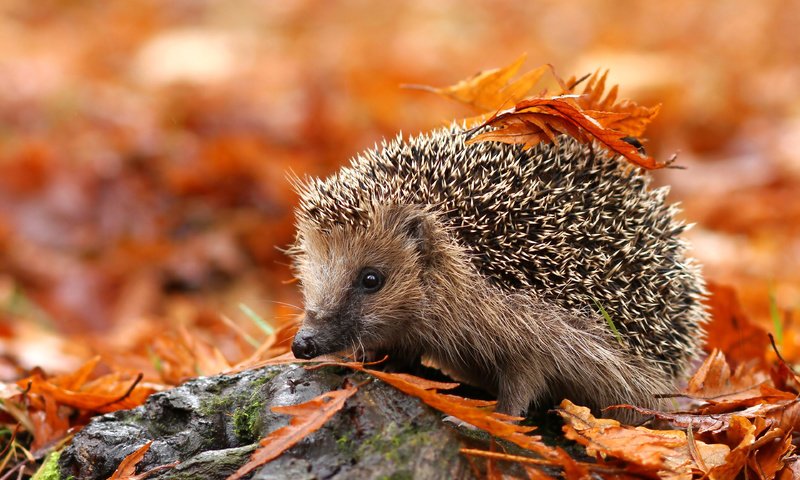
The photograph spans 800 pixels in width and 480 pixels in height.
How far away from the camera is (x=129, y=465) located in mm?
4391

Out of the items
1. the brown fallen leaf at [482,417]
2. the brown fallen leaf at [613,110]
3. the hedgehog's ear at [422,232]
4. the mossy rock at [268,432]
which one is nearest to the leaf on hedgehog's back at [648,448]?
the brown fallen leaf at [482,417]

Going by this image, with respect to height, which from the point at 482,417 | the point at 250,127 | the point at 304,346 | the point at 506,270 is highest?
the point at 250,127

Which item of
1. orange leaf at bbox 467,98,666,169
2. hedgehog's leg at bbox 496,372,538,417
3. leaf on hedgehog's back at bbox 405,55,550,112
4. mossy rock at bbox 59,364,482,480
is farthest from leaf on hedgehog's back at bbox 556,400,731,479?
leaf on hedgehog's back at bbox 405,55,550,112

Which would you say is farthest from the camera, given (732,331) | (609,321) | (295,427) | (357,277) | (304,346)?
(732,331)

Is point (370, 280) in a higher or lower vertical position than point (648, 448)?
higher

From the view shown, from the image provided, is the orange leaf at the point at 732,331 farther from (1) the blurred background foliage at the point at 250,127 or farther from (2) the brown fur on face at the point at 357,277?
(2) the brown fur on face at the point at 357,277

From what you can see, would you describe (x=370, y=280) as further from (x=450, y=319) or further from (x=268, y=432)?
(x=268, y=432)

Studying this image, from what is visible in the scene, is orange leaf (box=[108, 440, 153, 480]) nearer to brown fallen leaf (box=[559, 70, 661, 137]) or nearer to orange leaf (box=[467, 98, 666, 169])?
orange leaf (box=[467, 98, 666, 169])

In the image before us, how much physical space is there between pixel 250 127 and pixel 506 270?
1121 cm

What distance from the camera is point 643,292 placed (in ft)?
17.2

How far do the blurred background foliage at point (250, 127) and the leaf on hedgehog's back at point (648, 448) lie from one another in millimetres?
2701

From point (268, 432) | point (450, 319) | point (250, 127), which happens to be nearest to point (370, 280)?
point (450, 319)

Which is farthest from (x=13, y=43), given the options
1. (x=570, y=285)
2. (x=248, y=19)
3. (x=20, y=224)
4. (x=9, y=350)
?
(x=570, y=285)

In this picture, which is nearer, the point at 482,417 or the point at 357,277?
the point at 482,417
